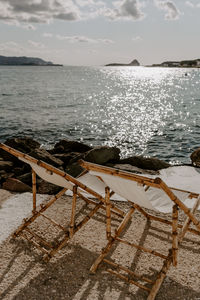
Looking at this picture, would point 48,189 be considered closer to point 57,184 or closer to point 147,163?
point 57,184

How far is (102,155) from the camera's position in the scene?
10633 millimetres

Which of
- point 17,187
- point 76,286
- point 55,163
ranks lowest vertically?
point 55,163

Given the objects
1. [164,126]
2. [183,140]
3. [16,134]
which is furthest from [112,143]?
[164,126]

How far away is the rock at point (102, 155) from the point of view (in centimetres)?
1032

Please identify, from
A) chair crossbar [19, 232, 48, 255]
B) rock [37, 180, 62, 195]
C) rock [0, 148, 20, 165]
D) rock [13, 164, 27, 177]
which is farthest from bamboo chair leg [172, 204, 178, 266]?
rock [0, 148, 20, 165]

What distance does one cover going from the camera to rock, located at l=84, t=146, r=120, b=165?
10.3m

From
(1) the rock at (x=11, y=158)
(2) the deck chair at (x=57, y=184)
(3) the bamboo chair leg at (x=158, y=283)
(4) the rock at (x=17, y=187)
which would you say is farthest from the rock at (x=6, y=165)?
(3) the bamboo chair leg at (x=158, y=283)

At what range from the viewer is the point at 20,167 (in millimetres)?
10438

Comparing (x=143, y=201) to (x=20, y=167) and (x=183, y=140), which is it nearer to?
(x=20, y=167)

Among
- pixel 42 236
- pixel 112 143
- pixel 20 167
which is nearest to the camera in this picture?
pixel 42 236

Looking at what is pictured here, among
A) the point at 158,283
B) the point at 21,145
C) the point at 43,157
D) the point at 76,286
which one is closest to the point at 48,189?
the point at 43,157

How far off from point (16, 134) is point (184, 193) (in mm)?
16559

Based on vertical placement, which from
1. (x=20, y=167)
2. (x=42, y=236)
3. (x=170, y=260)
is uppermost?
(x=170, y=260)

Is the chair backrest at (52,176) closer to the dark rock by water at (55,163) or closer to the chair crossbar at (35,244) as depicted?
the chair crossbar at (35,244)
